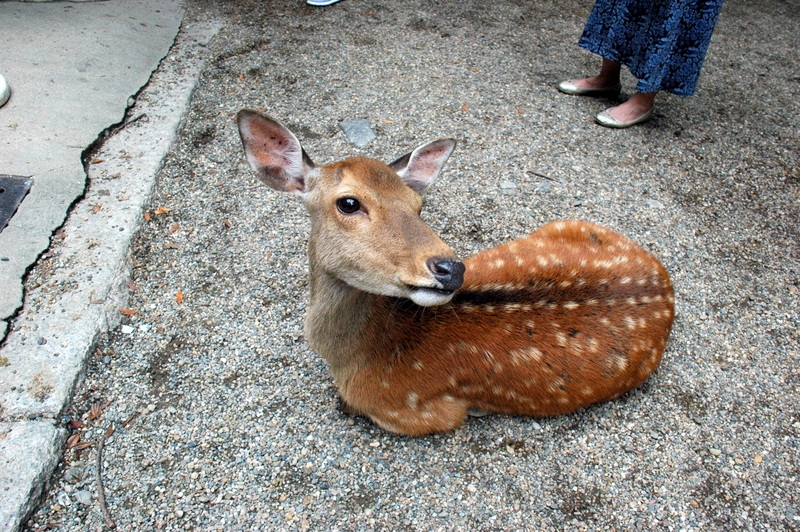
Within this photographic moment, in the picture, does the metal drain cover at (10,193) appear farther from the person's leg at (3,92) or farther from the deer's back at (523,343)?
the deer's back at (523,343)

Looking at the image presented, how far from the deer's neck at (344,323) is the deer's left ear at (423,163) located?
1.80ft

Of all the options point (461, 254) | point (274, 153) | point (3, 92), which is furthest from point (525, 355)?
point (3, 92)

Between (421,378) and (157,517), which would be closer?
(157,517)

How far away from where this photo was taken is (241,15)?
5.75 m

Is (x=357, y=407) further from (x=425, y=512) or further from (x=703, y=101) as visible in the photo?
(x=703, y=101)

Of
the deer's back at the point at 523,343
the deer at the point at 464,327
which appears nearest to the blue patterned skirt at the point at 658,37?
the deer at the point at 464,327

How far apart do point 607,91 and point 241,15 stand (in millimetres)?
3613

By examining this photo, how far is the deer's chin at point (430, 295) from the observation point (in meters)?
1.88

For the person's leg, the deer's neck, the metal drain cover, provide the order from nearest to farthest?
1. the deer's neck
2. the metal drain cover
3. the person's leg

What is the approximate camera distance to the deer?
7.67 feet

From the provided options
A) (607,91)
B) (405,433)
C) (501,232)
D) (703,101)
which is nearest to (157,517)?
(405,433)

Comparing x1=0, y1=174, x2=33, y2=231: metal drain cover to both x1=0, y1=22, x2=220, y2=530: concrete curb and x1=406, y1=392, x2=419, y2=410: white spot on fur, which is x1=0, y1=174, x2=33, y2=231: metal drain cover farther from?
x1=406, y1=392, x2=419, y2=410: white spot on fur

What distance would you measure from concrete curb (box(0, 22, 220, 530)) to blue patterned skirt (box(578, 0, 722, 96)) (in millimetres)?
3359

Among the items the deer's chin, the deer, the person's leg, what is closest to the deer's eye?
the deer
